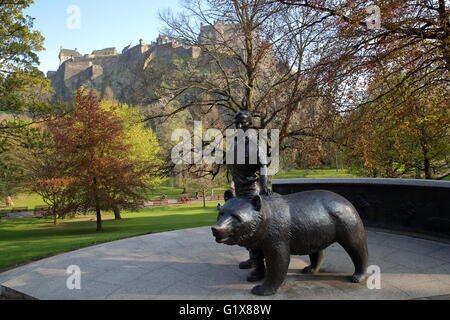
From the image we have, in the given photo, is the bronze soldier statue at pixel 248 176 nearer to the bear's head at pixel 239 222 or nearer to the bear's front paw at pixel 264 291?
the bear's front paw at pixel 264 291

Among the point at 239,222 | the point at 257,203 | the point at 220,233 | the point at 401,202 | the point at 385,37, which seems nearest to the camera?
the point at 220,233

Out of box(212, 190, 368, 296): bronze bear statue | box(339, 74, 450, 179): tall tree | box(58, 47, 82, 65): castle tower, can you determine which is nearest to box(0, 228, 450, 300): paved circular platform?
box(212, 190, 368, 296): bronze bear statue

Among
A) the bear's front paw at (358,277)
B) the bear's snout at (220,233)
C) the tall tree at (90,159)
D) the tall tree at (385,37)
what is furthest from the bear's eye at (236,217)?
the tall tree at (90,159)

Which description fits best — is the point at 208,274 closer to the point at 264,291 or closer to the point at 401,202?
the point at 264,291

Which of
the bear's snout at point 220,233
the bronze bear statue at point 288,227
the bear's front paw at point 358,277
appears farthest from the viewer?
the bear's front paw at point 358,277

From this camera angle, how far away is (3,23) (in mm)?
12180

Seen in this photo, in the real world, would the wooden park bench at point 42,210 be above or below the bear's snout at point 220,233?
below

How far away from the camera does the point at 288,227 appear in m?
4.64

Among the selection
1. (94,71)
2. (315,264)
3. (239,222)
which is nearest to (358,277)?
(315,264)

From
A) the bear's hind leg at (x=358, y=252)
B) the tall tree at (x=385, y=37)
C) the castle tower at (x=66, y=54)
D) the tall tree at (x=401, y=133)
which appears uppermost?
the castle tower at (x=66, y=54)

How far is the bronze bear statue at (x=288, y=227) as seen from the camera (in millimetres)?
4238

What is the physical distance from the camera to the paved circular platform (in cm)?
474

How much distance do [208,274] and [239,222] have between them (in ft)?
6.84

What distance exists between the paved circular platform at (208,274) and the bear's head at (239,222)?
1.10 metres
